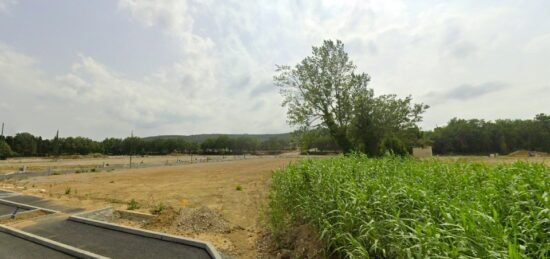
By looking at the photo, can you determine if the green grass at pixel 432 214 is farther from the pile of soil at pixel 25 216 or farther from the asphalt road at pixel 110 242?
the pile of soil at pixel 25 216

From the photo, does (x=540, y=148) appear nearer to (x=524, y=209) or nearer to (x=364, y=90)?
(x=364, y=90)

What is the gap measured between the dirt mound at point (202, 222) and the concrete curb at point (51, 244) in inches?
94.0

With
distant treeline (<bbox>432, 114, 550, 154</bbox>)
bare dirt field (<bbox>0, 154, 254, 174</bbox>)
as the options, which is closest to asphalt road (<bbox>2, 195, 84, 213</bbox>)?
bare dirt field (<bbox>0, 154, 254, 174</bbox>)

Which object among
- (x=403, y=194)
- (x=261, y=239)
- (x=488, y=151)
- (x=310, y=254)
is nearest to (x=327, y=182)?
(x=310, y=254)

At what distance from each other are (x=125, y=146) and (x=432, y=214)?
121m

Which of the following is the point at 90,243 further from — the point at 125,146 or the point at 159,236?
the point at 125,146

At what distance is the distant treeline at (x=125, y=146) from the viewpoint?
266 feet

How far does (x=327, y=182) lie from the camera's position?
576 centimetres

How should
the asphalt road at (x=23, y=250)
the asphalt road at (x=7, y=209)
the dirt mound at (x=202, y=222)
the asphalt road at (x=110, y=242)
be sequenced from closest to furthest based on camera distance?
the asphalt road at (x=110, y=242) → the asphalt road at (x=23, y=250) → the dirt mound at (x=202, y=222) → the asphalt road at (x=7, y=209)

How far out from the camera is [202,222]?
8438mm

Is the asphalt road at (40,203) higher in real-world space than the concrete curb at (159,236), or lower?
higher

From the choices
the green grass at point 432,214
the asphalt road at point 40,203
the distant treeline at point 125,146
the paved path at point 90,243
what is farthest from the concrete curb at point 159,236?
the distant treeline at point 125,146

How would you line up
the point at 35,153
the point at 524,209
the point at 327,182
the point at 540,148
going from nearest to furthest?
the point at 524,209, the point at 327,182, the point at 540,148, the point at 35,153

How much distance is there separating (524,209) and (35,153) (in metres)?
108
